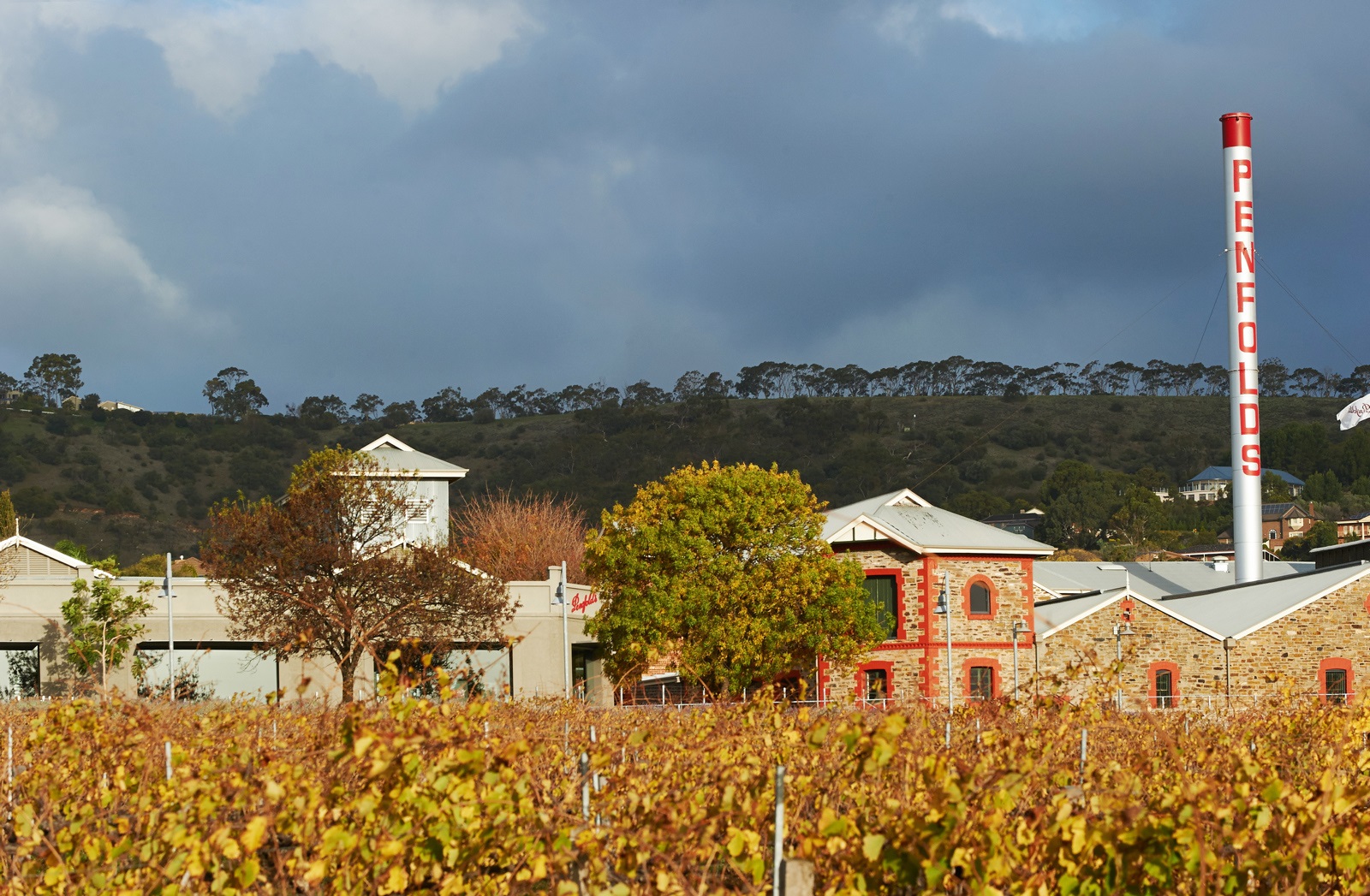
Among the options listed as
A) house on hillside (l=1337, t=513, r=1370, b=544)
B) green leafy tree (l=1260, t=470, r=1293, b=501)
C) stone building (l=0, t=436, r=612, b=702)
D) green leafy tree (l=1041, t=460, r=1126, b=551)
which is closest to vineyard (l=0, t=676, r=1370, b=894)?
stone building (l=0, t=436, r=612, b=702)

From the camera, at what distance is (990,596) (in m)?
41.2

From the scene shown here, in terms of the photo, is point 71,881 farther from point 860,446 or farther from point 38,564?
point 860,446

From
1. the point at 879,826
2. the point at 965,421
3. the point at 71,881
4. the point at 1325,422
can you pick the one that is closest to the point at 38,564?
the point at 71,881

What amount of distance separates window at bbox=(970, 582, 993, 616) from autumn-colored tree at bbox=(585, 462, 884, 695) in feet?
10.8

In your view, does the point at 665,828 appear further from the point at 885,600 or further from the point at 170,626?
the point at 885,600

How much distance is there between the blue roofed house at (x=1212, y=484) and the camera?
132625 millimetres

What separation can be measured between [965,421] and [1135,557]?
A: 170 feet

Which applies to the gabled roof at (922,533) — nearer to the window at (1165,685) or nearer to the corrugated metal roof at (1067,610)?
the corrugated metal roof at (1067,610)

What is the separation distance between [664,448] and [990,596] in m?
93.9

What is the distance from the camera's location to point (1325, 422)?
152 m

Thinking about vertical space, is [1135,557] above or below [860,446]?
below

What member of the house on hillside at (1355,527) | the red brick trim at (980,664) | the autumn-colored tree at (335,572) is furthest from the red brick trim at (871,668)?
the house on hillside at (1355,527)

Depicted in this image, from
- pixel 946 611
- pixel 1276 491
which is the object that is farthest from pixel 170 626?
pixel 1276 491

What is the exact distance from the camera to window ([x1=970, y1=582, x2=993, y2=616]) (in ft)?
135
